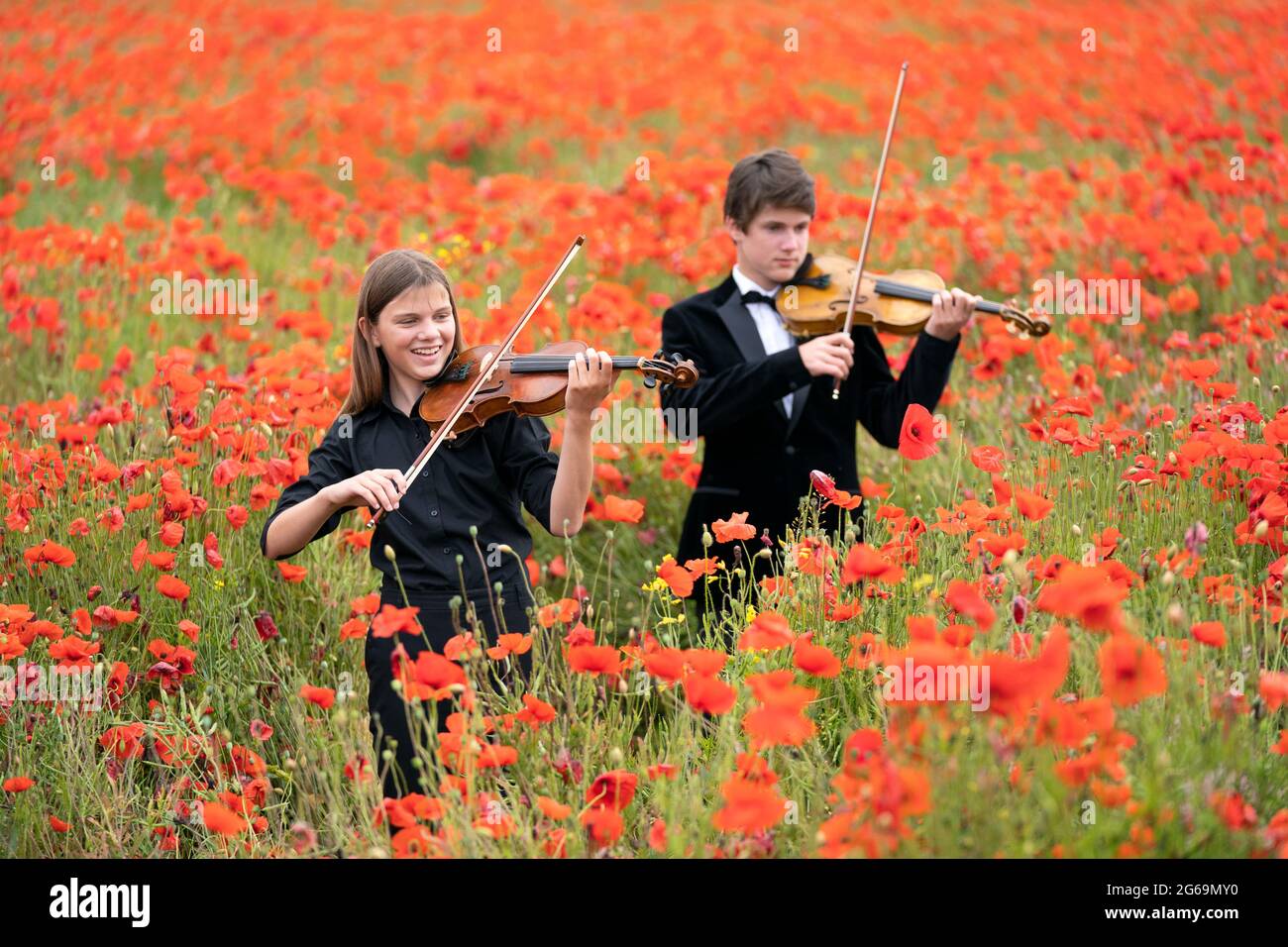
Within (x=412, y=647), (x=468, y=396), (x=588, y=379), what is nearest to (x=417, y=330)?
(x=468, y=396)

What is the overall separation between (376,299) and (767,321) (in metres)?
1.25

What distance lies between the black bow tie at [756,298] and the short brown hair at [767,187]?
183 millimetres

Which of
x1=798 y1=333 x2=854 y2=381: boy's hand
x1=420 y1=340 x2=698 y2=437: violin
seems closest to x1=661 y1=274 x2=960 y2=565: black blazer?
x1=798 y1=333 x2=854 y2=381: boy's hand

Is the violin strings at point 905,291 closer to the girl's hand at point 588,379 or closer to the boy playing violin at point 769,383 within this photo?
the boy playing violin at point 769,383

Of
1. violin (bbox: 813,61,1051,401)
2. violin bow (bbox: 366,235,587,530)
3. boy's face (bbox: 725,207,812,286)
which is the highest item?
boy's face (bbox: 725,207,812,286)

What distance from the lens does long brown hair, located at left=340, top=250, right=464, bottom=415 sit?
315 centimetres

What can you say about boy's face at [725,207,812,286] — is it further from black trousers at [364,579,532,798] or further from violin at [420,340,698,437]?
black trousers at [364,579,532,798]

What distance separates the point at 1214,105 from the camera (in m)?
7.80

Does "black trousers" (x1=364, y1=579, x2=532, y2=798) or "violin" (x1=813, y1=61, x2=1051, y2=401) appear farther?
"violin" (x1=813, y1=61, x2=1051, y2=401)

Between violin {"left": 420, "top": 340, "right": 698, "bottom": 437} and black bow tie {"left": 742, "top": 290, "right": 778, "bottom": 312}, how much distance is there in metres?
0.83

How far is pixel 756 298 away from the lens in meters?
3.92

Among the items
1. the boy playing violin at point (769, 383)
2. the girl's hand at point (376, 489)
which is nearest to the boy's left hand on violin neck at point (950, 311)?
the boy playing violin at point (769, 383)

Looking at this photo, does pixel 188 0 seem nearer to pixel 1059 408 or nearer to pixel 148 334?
pixel 148 334
